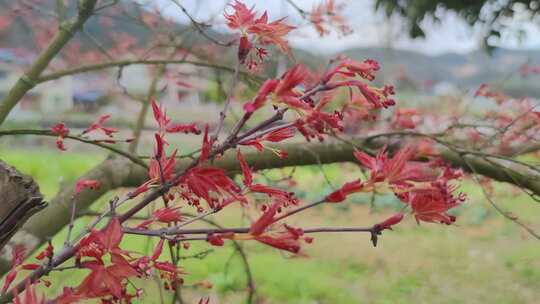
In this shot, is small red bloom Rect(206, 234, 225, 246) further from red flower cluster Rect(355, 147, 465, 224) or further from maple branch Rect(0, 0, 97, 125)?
maple branch Rect(0, 0, 97, 125)

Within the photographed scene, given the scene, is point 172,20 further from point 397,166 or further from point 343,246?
point 343,246

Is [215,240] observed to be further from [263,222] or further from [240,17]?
[240,17]

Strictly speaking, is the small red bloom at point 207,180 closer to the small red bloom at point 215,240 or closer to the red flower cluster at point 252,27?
the small red bloom at point 215,240

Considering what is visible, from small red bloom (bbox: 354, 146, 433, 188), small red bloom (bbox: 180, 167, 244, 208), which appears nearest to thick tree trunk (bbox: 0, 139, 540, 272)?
small red bloom (bbox: 180, 167, 244, 208)

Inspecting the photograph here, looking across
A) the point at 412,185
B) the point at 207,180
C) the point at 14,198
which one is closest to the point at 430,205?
the point at 412,185

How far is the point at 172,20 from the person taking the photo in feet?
13.1

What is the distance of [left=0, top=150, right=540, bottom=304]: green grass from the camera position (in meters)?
5.28

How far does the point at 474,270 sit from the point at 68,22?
16.8 ft

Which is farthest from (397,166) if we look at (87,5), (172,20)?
(172,20)

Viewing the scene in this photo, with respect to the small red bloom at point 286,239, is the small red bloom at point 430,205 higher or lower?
higher

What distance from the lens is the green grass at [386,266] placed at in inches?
208

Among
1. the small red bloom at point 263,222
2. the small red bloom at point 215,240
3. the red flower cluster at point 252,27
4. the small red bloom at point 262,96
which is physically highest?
the red flower cluster at point 252,27

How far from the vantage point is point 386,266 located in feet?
21.1

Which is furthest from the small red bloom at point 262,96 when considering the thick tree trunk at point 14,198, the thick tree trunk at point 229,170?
the thick tree trunk at point 229,170
